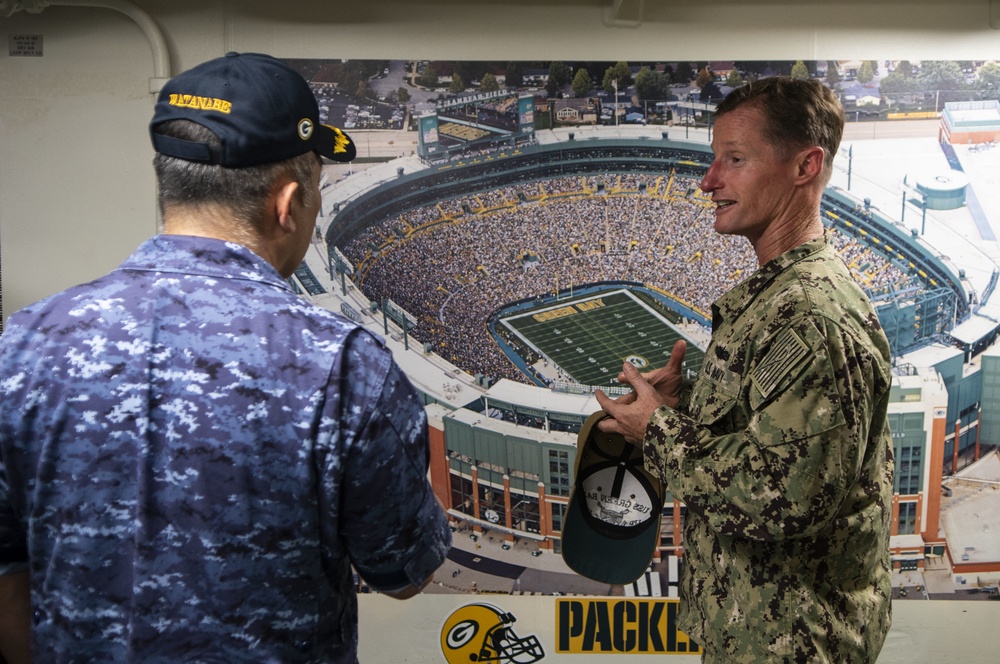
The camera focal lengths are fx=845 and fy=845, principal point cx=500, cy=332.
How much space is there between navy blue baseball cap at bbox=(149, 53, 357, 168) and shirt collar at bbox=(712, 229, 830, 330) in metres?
0.89

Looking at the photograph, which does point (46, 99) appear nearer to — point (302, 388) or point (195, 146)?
point (195, 146)

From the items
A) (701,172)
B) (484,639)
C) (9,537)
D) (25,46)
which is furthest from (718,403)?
(25,46)

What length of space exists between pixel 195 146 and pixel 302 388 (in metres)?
0.32

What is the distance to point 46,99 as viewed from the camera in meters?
2.71

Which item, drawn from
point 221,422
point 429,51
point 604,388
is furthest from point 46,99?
point 221,422

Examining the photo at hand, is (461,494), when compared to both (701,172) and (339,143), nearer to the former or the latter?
(701,172)

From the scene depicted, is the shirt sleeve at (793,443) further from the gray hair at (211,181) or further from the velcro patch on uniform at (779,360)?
the gray hair at (211,181)

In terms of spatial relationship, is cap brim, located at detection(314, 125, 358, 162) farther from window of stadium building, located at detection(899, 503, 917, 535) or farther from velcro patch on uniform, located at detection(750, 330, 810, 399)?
window of stadium building, located at detection(899, 503, 917, 535)

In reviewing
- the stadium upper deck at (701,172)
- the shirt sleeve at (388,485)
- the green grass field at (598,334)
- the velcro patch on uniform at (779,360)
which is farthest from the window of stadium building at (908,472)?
the shirt sleeve at (388,485)

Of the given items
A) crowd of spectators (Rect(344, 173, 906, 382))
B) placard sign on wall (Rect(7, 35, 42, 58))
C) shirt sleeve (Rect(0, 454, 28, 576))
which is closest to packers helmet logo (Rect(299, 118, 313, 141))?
shirt sleeve (Rect(0, 454, 28, 576))

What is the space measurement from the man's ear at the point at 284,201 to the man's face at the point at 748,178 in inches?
35.6

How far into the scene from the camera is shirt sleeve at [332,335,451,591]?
3.26ft

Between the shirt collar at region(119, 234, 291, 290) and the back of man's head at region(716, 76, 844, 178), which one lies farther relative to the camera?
the back of man's head at region(716, 76, 844, 178)

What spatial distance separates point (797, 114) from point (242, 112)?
42.4 inches
